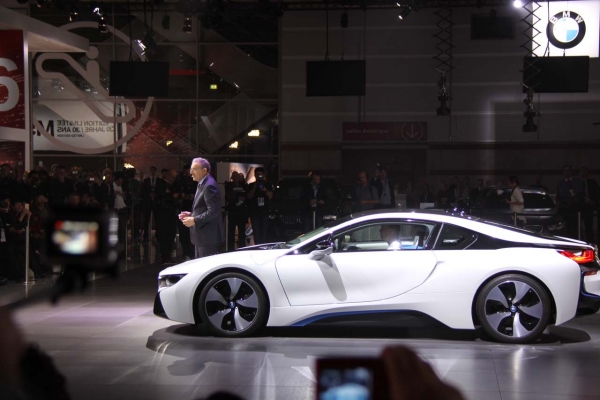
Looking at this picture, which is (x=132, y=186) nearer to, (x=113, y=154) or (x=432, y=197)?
(x=113, y=154)

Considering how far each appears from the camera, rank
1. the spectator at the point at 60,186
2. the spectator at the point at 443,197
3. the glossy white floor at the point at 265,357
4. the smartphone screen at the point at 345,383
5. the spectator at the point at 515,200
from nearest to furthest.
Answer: the smartphone screen at the point at 345,383 < the glossy white floor at the point at 265,357 < the spectator at the point at 60,186 < the spectator at the point at 515,200 < the spectator at the point at 443,197

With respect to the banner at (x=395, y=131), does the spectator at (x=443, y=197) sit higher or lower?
lower

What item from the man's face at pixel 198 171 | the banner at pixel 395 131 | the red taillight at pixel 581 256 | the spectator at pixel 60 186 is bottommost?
the red taillight at pixel 581 256

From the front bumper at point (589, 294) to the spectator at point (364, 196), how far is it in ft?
28.3

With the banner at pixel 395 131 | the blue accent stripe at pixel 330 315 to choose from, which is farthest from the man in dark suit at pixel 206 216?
the banner at pixel 395 131

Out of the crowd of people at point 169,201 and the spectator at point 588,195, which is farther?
the spectator at point 588,195

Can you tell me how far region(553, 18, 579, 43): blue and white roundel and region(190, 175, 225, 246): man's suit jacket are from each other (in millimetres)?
14689

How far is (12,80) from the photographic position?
56.2 ft

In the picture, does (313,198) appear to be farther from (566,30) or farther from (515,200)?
(566,30)

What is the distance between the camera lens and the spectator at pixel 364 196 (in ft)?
53.5

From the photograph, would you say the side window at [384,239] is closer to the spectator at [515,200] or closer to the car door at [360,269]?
the car door at [360,269]

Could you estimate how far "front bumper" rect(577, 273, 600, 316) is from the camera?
25.3ft

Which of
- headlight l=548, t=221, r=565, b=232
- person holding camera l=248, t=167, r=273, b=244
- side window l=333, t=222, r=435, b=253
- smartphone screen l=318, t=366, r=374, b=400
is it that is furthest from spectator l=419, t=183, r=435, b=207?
smartphone screen l=318, t=366, r=374, b=400

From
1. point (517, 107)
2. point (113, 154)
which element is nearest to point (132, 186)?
point (113, 154)
